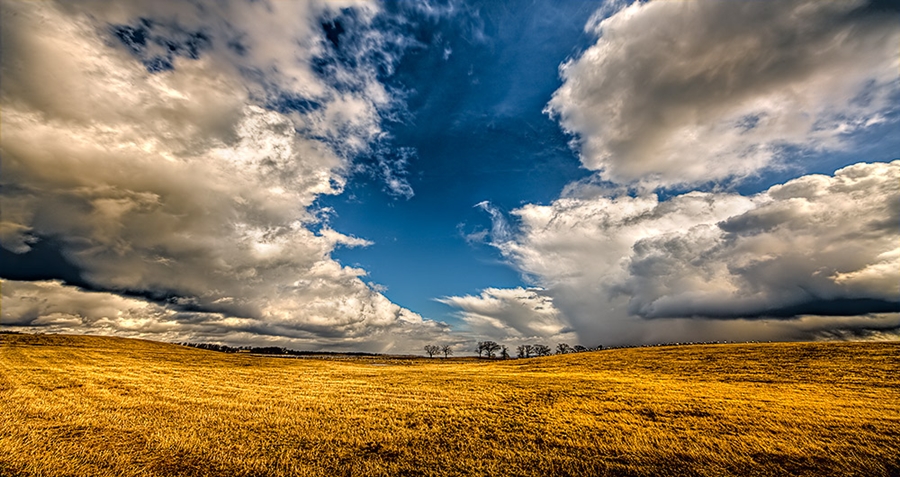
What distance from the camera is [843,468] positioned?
14734 millimetres

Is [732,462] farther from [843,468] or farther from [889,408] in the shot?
[889,408]

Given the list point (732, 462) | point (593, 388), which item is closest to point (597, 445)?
point (732, 462)

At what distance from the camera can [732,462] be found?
49.6 ft

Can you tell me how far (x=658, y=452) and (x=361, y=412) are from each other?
1635 centimetres

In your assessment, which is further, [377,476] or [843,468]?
[843,468]

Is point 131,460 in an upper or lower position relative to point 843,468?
upper

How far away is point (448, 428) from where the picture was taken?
19.5 m

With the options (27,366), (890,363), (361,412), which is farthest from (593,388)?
(27,366)

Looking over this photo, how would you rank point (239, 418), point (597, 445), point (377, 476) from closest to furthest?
point (377, 476)
point (597, 445)
point (239, 418)

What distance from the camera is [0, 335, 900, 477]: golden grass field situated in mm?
14336

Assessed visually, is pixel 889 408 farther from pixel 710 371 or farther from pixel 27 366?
pixel 27 366

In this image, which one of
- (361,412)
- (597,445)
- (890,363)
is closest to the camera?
(597,445)

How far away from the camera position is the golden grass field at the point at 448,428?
14.3 metres

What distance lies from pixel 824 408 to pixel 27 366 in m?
75.4
